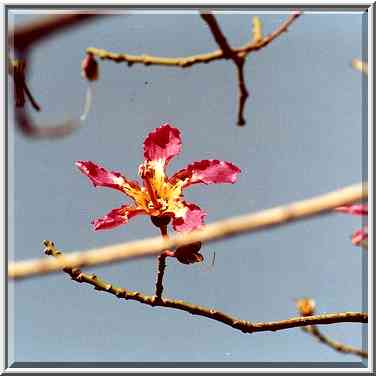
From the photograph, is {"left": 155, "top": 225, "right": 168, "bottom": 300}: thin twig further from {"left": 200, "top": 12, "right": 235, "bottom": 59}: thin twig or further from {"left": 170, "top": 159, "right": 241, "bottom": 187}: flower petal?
{"left": 200, "top": 12, "right": 235, "bottom": 59}: thin twig

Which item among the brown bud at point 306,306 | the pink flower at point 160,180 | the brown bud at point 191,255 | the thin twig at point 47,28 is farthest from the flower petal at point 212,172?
the thin twig at point 47,28

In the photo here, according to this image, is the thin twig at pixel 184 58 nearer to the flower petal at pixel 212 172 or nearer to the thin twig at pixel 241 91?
the thin twig at pixel 241 91

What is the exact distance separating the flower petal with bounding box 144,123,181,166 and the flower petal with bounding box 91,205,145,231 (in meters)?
0.08

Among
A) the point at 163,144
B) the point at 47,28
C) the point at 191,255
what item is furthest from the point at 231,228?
the point at 163,144

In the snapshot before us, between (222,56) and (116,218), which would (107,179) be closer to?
(116,218)

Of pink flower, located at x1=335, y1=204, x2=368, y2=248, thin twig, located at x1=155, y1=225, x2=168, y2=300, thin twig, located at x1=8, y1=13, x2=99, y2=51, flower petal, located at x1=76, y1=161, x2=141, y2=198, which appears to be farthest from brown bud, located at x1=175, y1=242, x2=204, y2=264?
thin twig, located at x1=8, y1=13, x2=99, y2=51

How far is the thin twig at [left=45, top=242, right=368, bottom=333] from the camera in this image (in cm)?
68

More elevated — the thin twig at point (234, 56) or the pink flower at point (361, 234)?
the thin twig at point (234, 56)

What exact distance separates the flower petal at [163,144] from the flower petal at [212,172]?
0.12ft

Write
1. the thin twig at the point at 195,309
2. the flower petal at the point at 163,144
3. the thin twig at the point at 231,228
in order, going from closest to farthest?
the thin twig at the point at 231,228 → the thin twig at the point at 195,309 → the flower petal at the point at 163,144

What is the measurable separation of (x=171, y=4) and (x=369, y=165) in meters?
0.33

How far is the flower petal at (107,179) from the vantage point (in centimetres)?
75

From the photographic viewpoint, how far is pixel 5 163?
0.77 m

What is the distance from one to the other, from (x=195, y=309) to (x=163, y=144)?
0.22m
